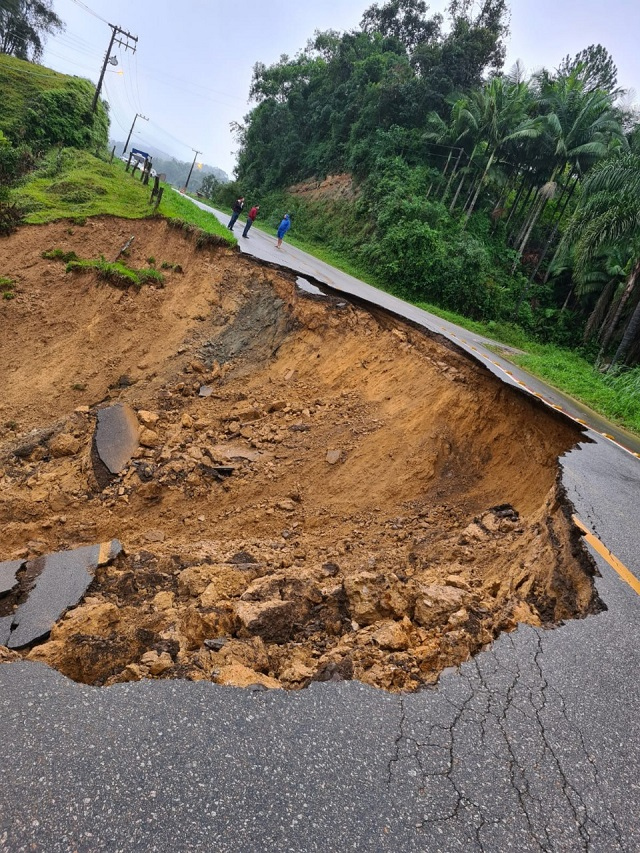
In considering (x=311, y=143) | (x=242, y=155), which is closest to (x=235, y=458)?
(x=311, y=143)

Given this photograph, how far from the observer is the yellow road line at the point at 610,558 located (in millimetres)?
4273

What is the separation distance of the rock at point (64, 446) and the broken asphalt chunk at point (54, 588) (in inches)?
124

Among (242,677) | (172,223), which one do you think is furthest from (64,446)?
(172,223)

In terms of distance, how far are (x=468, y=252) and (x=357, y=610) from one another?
21.7m

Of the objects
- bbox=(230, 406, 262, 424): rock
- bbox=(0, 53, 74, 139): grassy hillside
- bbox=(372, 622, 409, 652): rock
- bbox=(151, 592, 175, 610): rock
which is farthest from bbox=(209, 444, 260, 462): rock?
bbox=(0, 53, 74, 139): grassy hillside

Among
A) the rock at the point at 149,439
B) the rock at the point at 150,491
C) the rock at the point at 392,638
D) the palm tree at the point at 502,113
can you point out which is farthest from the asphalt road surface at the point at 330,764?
the palm tree at the point at 502,113

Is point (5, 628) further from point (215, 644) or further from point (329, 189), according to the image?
point (329, 189)

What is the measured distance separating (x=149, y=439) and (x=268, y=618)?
17.1 ft

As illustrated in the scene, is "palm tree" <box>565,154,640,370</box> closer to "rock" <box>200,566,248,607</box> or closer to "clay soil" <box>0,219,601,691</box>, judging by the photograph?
"clay soil" <box>0,219,601,691</box>

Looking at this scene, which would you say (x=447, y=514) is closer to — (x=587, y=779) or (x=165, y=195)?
(x=587, y=779)

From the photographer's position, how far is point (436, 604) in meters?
4.17

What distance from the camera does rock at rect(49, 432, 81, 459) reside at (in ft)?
27.5

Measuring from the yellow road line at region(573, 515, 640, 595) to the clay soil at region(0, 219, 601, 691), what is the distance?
16cm

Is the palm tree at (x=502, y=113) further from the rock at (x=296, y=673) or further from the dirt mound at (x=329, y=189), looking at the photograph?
the rock at (x=296, y=673)
